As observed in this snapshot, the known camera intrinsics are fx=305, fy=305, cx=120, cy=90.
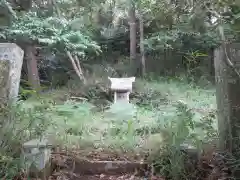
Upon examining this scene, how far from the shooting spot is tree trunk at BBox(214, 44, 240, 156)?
2.83 metres

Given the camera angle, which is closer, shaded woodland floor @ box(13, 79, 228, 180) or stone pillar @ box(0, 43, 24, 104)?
shaded woodland floor @ box(13, 79, 228, 180)

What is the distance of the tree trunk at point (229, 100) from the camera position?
2830 mm

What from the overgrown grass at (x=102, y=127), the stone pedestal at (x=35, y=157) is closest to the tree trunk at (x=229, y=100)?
the overgrown grass at (x=102, y=127)

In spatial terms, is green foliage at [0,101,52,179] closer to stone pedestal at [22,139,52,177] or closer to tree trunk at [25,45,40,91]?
stone pedestal at [22,139,52,177]

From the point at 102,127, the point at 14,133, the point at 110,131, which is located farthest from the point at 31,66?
the point at 14,133

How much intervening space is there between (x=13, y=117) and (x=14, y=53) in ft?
2.81

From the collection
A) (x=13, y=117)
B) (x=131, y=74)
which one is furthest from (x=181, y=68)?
(x=13, y=117)

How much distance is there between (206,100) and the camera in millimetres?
6809

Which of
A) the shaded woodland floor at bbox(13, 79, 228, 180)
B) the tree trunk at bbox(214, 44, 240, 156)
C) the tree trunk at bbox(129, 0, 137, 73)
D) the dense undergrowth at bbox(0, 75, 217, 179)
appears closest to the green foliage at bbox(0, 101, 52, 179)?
the dense undergrowth at bbox(0, 75, 217, 179)

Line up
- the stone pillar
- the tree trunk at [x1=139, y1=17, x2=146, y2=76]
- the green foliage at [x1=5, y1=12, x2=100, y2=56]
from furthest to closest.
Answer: the tree trunk at [x1=139, y1=17, x2=146, y2=76]
the green foliage at [x1=5, y1=12, x2=100, y2=56]
the stone pillar

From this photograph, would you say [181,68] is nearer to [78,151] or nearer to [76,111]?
[76,111]

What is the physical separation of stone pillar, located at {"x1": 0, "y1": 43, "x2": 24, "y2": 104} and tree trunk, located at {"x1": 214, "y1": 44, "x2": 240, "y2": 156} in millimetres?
2160

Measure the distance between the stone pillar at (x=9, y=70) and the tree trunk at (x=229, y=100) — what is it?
2.16 m

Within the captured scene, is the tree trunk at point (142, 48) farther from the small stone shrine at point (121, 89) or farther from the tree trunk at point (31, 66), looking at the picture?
the tree trunk at point (31, 66)
